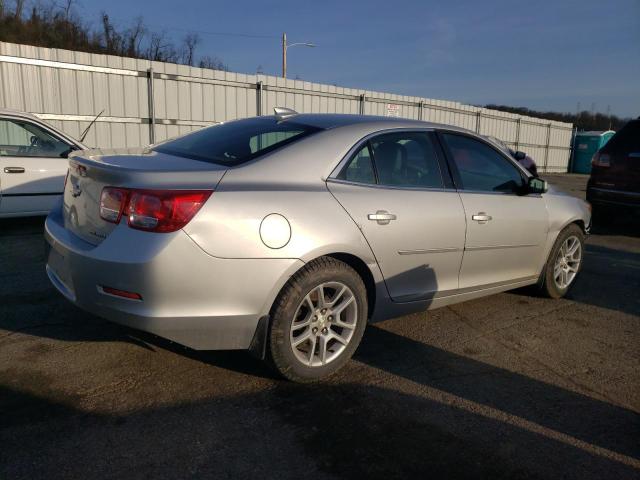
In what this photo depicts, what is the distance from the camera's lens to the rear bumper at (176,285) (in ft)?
8.59

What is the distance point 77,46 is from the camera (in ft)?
105

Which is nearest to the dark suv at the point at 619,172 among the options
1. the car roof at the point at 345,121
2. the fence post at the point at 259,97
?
the car roof at the point at 345,121

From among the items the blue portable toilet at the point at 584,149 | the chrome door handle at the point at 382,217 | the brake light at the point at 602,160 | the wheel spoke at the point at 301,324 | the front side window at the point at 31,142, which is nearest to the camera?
the wheel spoke at the point at 301,324

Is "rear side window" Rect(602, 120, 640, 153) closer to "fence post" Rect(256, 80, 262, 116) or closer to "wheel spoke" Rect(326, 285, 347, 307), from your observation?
"wheel spoke" Rect(326, 285, 347, 307)

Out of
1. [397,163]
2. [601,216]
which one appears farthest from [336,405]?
[601,216]

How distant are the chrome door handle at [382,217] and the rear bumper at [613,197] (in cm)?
628

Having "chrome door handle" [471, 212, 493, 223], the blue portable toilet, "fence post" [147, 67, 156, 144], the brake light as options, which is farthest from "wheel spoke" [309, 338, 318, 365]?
the blue portable toilet

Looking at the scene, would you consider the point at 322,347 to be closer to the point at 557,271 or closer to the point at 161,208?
the point at 161,208

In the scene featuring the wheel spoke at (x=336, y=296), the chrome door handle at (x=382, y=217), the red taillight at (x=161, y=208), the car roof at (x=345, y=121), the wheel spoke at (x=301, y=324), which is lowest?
the wheel spoke at (x=301, y=324)

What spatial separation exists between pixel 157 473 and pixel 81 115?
34.1 ft

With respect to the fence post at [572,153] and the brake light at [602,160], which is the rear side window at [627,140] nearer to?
the brake light at [602,160]

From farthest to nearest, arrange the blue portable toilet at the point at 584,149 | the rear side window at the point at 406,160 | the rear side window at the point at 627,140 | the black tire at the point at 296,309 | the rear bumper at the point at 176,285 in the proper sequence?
the blue portable toilet at the point at 584,149 < the rear side window at the point at 627,140 < the rear side window at the point at 406,160 < the black tire at the point at 296,309 < the rear bumper at the point at 176,285

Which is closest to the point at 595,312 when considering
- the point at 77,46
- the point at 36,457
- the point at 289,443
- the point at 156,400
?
the point at 289,443

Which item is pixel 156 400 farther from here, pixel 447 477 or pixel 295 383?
pixel 447 477
